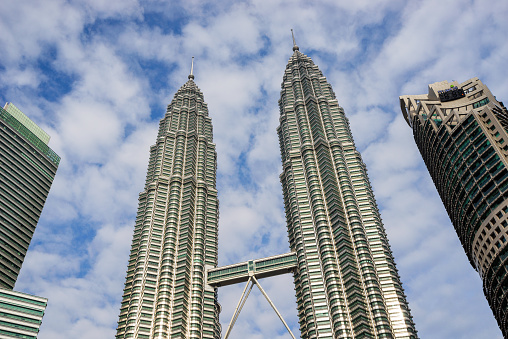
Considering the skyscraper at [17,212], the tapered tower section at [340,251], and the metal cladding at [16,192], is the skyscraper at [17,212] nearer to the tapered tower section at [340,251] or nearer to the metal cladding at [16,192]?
the metal cladding at [16,192]

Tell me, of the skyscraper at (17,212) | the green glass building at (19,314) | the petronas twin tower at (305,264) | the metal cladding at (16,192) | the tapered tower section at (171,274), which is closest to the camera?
the green glass building at (19,314)

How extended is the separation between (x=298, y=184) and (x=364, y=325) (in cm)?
6469

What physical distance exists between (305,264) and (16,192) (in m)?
110

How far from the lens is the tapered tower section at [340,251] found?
470ft

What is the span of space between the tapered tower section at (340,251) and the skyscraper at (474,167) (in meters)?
25.1

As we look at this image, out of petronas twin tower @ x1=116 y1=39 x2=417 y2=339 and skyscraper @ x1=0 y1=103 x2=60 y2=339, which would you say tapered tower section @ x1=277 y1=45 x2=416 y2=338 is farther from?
skyscraper @ x1=0 y1=103 x2=60 y2=339

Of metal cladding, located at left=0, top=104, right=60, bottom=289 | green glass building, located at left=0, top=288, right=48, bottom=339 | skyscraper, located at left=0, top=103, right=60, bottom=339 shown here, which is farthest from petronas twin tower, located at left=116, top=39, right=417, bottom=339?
metal cladding, located at left=0, top=104, right=60, bottom=289

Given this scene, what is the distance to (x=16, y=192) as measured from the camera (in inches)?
7136

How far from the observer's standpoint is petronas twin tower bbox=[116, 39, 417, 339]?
14662cm

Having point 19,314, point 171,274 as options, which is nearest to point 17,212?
point 19,314

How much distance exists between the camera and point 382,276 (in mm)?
152625

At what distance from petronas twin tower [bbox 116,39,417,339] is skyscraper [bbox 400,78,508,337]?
25051 mm

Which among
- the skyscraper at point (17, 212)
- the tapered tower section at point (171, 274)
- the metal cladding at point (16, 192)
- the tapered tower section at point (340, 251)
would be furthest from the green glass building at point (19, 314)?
the tapered tower section at point (340, 251)

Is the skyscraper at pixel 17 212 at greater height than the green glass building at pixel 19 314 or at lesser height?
greater
